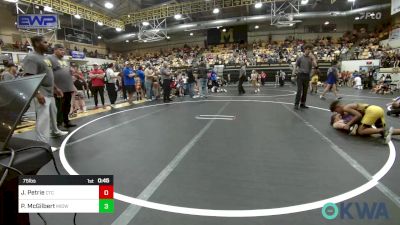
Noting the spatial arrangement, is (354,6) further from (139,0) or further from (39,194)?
(39,194)

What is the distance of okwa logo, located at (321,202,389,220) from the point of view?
6.47ft

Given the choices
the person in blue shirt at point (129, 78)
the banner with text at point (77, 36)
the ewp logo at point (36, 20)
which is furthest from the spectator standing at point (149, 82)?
the banner with text at point (77, 36)

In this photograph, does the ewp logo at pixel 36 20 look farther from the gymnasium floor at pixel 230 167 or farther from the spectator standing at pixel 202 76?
the gymnasium floor at pixel 230 167

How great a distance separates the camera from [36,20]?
1041cm

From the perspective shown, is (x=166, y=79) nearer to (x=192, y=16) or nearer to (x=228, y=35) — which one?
(x=192, y=16)

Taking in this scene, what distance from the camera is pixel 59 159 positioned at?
11.2 feet

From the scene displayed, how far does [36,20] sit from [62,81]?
7253 millimetres

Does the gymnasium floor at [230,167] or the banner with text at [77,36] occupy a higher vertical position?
the banner with text at [77,36]

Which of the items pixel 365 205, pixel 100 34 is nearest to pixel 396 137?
pixel 365 205

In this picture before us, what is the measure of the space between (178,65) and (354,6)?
17345 millimetres

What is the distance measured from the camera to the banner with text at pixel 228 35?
26.1m
